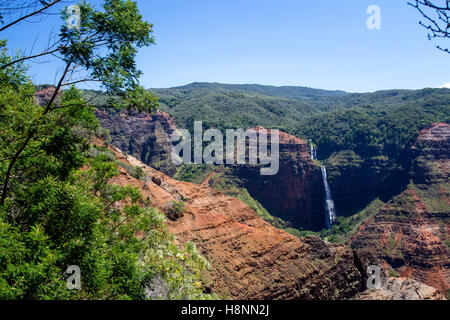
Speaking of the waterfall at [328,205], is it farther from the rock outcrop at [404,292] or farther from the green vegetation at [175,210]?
the green vegetation at [175,210]

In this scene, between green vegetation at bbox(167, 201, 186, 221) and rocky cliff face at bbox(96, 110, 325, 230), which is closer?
green vegetation at bbox(167, 201, 186, 221)

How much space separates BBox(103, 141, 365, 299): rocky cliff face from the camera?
64.5ft

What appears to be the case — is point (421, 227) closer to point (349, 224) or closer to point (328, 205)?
point (349, 224)

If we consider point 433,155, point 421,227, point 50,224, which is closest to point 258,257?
point 50,224

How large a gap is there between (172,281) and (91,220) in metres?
3.03

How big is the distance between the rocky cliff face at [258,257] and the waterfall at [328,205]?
2315 inches

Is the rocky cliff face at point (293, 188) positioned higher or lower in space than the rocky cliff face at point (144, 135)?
lower

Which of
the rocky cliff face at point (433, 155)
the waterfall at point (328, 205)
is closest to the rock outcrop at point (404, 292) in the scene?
the rocky cliff face at point (433, 155)

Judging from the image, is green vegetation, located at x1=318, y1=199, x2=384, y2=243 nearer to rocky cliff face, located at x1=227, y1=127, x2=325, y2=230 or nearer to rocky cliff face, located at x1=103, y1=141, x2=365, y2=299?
rocky cliff face, located at x1=227, y1=127, x2=325, y2=230

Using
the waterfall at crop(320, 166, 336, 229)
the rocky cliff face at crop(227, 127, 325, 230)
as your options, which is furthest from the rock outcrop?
the rocky cliff face at crop(227, 127, 325, 230)

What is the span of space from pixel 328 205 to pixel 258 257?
66425mm

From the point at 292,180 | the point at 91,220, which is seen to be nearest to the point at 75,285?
the point at 91,220

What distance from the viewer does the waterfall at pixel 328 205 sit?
79875 millimetres

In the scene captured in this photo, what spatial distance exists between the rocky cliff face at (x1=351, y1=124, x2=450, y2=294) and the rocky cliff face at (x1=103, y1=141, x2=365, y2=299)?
1509 inches
